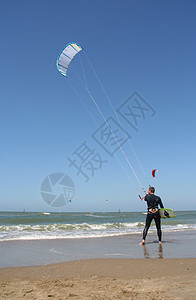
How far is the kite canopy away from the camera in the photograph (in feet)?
35.3

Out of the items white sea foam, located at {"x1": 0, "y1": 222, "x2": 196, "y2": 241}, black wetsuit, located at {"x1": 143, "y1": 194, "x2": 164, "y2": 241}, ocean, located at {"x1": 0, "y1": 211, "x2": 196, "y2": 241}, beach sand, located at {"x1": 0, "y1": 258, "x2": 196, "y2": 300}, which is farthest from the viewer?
ocean, located at {"x1": 0, "y1": 211, "x2": 196, "y2": 241}

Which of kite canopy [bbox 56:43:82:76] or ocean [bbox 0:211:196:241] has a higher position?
kite canopy [bbox 56:43:82:76]

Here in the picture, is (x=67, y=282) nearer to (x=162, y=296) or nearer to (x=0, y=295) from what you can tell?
(x=0, y=295)

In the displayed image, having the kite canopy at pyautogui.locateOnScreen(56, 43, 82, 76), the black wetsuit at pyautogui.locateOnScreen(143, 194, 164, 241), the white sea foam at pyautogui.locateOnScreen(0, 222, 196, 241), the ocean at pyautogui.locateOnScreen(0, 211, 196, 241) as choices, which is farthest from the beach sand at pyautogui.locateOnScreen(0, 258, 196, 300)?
the kite canopy at pyautogui.locateOnScreen(56, 43, 82, 76)

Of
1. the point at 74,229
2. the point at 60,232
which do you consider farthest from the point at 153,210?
the point at 74,229

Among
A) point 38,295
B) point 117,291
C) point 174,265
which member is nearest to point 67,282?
point 38,295

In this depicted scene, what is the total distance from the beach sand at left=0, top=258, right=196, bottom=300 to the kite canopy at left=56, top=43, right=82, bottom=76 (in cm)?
859

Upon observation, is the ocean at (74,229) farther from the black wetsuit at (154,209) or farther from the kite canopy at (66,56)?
the kite canopy at (66,56)

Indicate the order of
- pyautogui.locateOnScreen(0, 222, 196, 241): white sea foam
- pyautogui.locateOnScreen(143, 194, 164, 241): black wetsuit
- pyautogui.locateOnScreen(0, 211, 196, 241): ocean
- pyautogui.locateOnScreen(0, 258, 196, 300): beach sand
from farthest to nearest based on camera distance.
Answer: pyautogui.locateOnScreen(0, 211, 196, 241): ocean, pyautogui.locateOnScreen(0, 222, 196, 241): white sea foam, pyautogui.locateOnScreen(143, 194, 164, 241): black wetsuit, pyautogui.locateOnScreen(0, 258, 196, 300): beach sand

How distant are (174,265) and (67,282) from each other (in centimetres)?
214

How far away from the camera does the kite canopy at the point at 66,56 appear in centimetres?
1076

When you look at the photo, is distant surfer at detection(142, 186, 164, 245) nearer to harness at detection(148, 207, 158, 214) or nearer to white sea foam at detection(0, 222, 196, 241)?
harness at detection(148, 207, 158, 214)

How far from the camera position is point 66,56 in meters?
11.2

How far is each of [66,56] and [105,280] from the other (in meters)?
9.81
